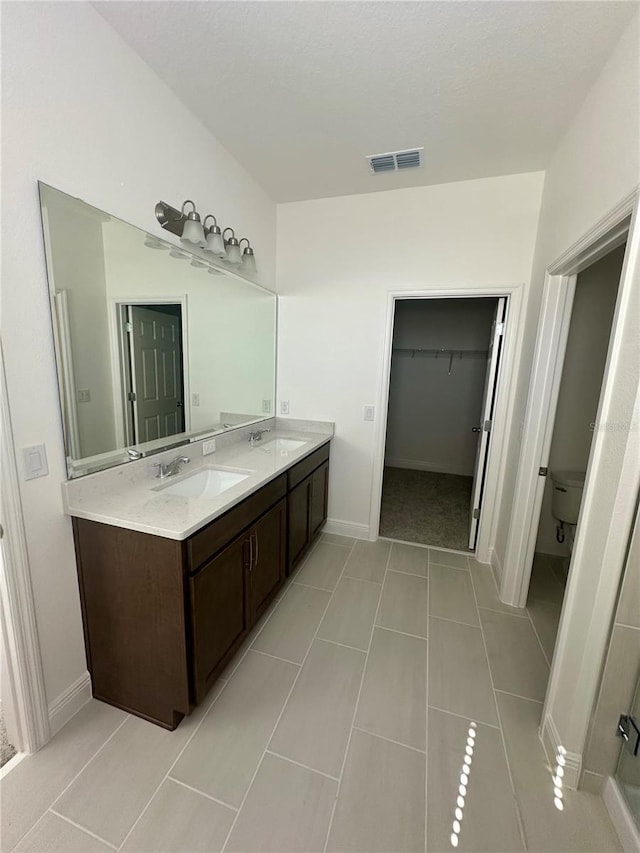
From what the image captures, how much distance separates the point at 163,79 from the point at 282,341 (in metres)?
1.70

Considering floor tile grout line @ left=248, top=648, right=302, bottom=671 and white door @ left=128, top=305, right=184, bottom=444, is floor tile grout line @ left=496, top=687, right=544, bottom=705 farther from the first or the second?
white door @ left=128, top=305, right=184, bottom=444

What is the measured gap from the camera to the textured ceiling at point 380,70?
1324mm

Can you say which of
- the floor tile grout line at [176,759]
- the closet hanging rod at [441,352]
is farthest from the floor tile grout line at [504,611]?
the closet hanging rod at [441,352]

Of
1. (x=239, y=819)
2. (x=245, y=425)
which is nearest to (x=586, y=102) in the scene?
(x=245, y=425)

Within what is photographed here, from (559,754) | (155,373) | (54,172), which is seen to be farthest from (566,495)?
(54,172)

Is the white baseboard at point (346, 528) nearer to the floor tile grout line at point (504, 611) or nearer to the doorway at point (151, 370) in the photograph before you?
the floor tile grout line at point (504, 611)

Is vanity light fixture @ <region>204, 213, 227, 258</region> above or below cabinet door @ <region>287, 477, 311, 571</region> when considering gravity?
above

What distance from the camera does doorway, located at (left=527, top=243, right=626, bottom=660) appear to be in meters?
2.45

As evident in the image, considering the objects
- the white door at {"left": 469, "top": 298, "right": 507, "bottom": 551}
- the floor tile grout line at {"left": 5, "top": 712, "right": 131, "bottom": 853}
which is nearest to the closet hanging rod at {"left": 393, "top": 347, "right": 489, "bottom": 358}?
the white door at {"left": 469, "top": 298, "right": 507, "bottom": 551}

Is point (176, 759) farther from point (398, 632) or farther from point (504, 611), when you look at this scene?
point (504, 611)

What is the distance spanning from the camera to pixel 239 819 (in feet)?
3.85

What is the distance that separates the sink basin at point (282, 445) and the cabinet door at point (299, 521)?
0.24 metres

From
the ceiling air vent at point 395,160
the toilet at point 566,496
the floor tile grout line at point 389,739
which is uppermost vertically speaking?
the ceiling air vent at point 395,160

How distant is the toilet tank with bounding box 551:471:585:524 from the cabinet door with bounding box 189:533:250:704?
2.26m
